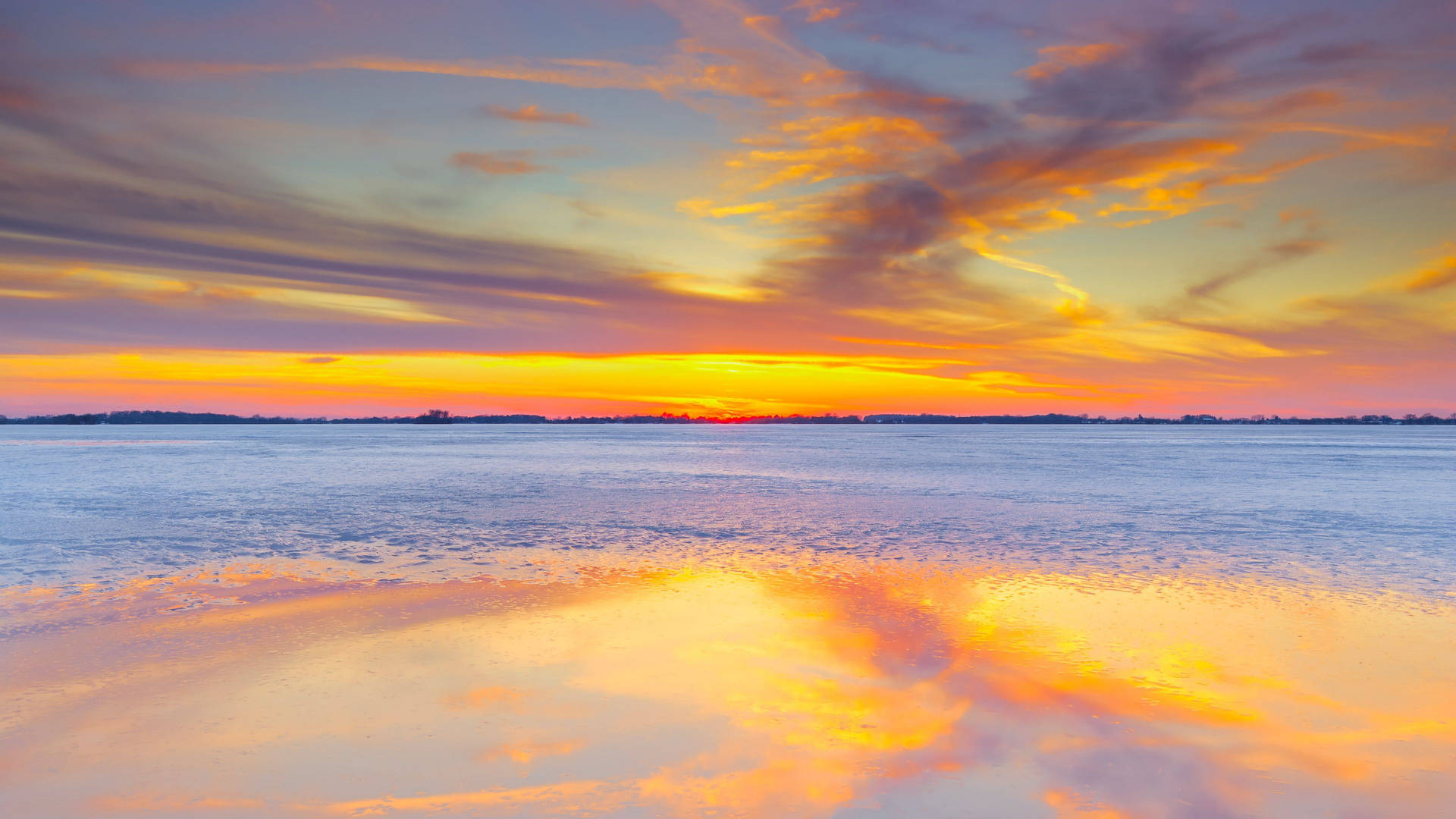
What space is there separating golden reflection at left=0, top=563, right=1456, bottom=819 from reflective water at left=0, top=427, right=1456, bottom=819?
1.2 inches

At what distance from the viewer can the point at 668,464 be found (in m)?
42.3

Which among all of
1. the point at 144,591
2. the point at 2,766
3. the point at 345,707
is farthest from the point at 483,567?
the point at 2,766

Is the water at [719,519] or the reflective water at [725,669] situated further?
the water at [719,519]

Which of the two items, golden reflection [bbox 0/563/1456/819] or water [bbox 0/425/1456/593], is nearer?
golden reflection [bbox 0/563/1456/819]

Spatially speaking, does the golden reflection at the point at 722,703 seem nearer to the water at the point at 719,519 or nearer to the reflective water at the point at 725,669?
the reflective water at the point at 725,669

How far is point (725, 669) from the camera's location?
7.17 m

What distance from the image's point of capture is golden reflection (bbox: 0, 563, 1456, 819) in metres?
4.77

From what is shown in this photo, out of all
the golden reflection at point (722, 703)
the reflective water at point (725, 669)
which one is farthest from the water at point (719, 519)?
the golden reflection at point (722, 703)

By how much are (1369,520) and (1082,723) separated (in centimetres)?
1605

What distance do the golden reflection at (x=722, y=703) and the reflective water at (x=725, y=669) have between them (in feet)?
0.10

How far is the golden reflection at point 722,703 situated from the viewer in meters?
4.77

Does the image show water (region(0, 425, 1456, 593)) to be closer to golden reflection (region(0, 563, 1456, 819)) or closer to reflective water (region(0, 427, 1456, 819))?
reflective water (region(0, 427, 1456, 819))

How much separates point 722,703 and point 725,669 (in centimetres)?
85

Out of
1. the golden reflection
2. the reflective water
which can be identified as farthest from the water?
the golden reflection
